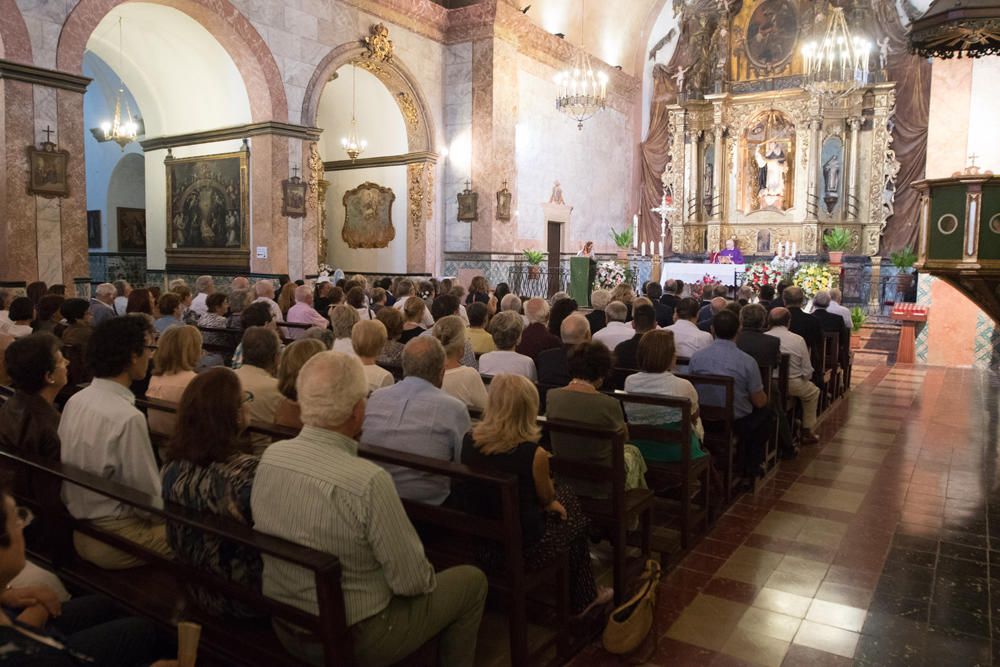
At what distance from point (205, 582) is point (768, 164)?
18920mm

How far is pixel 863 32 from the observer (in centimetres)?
1727

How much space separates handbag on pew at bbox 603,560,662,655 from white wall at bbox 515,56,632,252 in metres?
13.6

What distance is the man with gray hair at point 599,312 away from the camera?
755 centimetres

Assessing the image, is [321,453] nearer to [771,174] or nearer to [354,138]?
[354,138]

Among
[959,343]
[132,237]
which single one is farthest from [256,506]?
[132,237]

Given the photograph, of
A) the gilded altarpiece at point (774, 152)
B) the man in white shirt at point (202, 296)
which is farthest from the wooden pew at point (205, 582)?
the gilded altarpiece at point (774, 152)

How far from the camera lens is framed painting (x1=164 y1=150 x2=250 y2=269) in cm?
1291

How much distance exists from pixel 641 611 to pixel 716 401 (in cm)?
227

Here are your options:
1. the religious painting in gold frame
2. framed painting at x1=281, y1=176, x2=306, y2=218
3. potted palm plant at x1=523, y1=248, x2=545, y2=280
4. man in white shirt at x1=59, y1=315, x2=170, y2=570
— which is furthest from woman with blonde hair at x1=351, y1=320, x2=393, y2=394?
the religious painting in gold frame

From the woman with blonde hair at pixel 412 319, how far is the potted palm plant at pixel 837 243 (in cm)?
1317

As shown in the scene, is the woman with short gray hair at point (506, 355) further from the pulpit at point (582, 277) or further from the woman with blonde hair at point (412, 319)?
the pulpit at point (582, 277)

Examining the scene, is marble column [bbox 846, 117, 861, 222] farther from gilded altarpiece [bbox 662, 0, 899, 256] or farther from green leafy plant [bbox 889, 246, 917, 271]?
green leafy plant [bbox 889, 246, 917, 271]

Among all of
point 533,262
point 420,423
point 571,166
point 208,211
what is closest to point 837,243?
point 571,166

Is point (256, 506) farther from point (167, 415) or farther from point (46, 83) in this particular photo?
point (46, 83)
